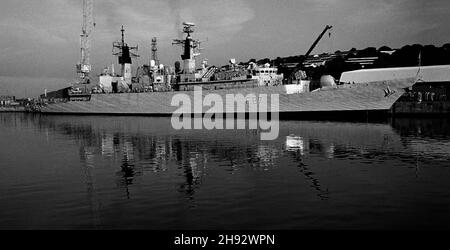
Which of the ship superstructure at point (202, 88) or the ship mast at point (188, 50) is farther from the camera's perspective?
the ship mast at point (188, 50)

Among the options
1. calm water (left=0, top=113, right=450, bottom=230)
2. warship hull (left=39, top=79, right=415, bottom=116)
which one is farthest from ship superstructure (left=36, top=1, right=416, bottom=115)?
calm water (left=0, top=113, right=450, bottom=230)

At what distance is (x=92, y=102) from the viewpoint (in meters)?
88.8

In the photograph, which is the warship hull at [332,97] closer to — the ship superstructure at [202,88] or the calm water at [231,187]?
→ the ship superstructure at [202,88]

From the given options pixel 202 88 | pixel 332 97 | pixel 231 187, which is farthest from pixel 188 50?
pixel 231 187

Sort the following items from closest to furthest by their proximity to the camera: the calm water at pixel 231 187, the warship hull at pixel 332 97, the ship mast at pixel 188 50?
the calm water at pixel 231 187, the warship hull at pixel 332 97, the ship mast at pixel 188 50

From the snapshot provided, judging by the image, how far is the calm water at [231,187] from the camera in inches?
441

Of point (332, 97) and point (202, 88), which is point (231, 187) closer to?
point (332, 97)

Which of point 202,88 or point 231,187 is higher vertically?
point 202,88

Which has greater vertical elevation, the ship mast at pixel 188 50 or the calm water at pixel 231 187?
the ship mast at pixel 188 50

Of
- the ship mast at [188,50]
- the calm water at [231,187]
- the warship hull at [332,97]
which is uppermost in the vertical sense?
the ship mast at [188,50]

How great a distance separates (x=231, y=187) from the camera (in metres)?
15.3

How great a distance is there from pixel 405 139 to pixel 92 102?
239 ft

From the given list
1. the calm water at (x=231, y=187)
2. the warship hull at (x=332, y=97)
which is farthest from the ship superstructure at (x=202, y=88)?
the calm water at (x=231, y=187)
